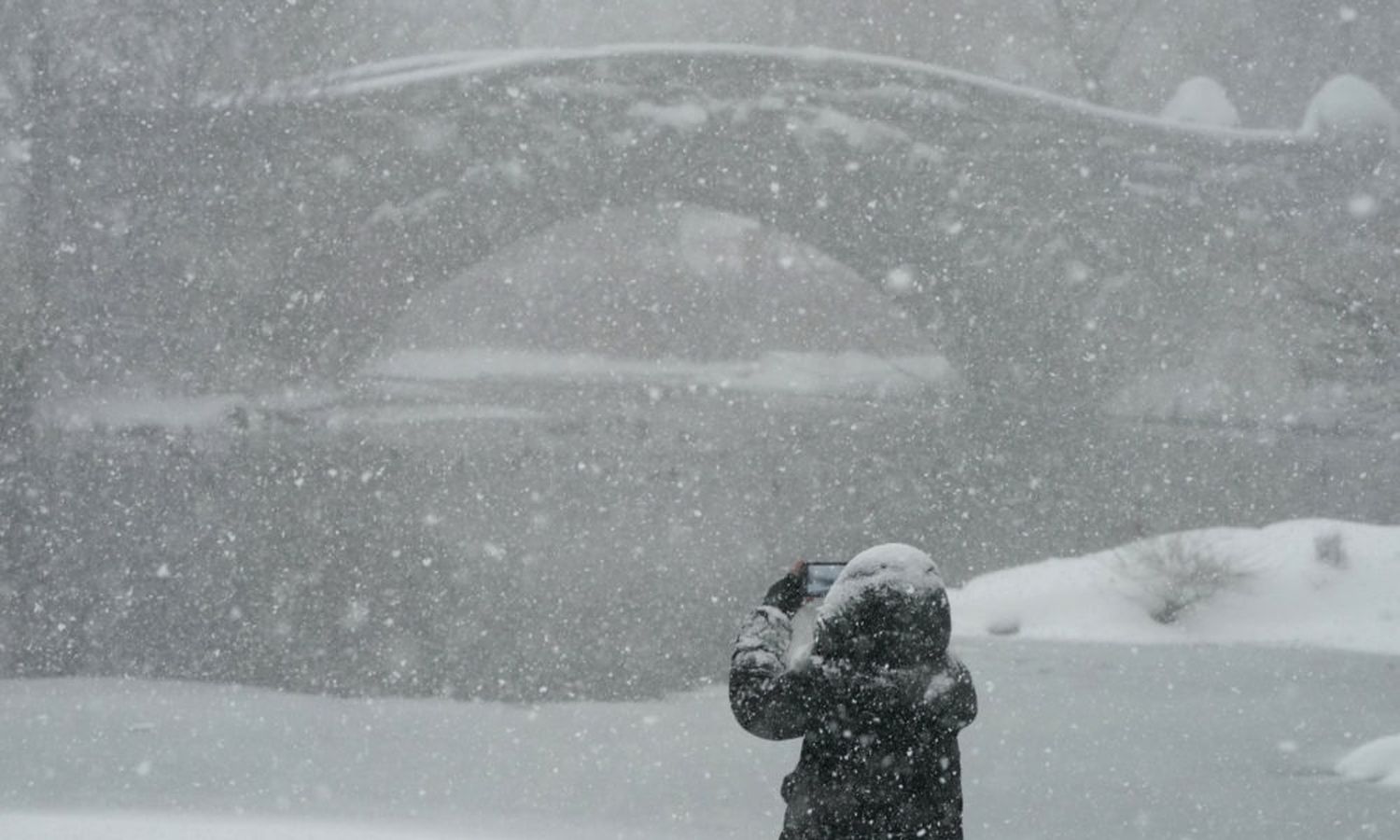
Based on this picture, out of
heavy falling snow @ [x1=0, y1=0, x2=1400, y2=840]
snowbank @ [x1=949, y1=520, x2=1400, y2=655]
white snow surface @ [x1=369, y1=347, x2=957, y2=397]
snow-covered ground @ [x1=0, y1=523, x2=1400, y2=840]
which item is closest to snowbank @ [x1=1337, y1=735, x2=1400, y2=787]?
snow-covered ground @ [x1=0, y1=523, x2=1400, y2=840]

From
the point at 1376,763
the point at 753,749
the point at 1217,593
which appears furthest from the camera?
the point at 1217,593

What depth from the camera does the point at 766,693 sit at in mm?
1458

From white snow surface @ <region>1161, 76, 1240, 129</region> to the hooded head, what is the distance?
1452 centimetres

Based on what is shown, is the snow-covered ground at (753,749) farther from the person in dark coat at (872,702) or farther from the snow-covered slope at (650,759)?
the person in dark coat at (872,702)

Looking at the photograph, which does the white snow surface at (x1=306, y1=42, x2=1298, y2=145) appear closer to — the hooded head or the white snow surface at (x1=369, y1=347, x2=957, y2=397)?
the white snow surface at (x1=369, y1=347, x2=957, y2=397)

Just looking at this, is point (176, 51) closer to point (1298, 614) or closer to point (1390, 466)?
point (1298, 614)

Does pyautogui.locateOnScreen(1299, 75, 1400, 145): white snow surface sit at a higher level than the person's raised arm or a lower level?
higher

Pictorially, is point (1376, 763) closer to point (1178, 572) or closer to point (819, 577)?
point (1178, 572)

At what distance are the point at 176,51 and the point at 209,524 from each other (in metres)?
5.50

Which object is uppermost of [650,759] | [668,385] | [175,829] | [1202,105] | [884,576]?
[1202,105]

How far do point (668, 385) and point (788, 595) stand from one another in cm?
1365

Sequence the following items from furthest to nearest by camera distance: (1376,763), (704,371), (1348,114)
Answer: (704,371) < (1348,114) < (1376,763)

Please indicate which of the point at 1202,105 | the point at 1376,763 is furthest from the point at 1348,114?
the point at 1376,763

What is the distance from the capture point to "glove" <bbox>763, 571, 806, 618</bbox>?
1.61m
